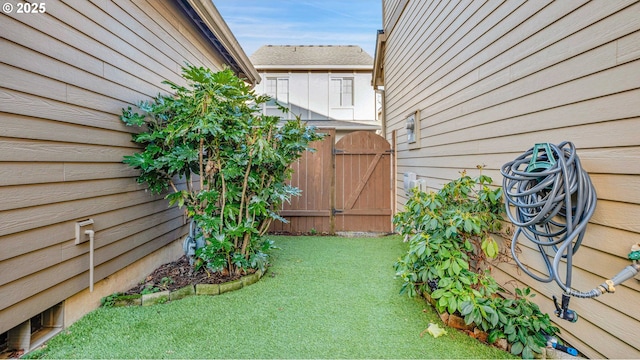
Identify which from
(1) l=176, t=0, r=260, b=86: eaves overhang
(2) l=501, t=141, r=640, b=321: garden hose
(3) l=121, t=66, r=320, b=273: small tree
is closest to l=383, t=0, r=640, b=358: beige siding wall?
(2) l=501, t=141, r=640, b=321: garden hose

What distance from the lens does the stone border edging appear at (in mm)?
2518

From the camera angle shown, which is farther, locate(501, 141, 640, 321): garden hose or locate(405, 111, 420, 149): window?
locate(405, 111, 420, 149): window

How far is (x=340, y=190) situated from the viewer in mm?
5340

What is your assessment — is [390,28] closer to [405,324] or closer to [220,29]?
[220,29]

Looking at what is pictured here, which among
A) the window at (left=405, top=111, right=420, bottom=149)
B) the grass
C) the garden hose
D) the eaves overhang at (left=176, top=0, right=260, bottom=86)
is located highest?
the eaves overhang at (left=176, top=0, right=260, bottom=86)

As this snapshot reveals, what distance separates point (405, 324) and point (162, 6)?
4.04 m

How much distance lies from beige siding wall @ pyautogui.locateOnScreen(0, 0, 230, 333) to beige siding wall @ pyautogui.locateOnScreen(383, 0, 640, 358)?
3.07m

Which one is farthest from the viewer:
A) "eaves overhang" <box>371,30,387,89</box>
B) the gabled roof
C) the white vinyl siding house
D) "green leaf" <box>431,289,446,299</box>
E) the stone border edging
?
the white vinyl siding house

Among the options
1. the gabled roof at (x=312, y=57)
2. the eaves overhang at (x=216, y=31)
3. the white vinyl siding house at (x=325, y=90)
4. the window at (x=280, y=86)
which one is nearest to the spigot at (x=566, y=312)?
the eaves overhang at (x=216, y=31)

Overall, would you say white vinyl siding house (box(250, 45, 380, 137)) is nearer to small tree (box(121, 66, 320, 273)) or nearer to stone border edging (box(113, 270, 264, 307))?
small tree (box(121, 66, 320, 273))

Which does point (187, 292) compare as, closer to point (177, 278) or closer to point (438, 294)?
point (177, 278)

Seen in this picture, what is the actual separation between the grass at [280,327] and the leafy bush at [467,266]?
0.62 ft

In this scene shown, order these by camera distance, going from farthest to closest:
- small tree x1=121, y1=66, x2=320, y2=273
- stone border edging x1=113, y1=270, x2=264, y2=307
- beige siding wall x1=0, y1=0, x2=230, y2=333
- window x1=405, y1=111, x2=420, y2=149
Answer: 1. window x1=405, y1=111, x2=420, y2=149
2. small tree x1=121, y1=66, x2=320, y2=273
3. stone border edging x1=113, y1=270, x2=264, y2=307
4. beige siding wall x1=0, y1=0, x2=230, y2=333

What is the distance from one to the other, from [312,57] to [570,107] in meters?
11.6
